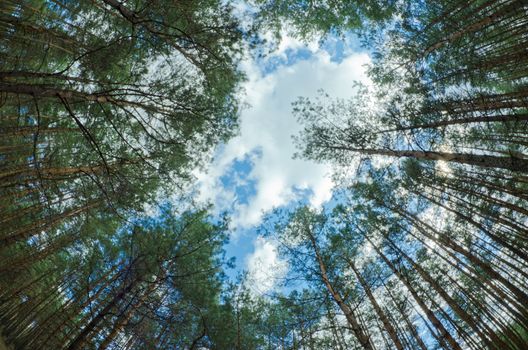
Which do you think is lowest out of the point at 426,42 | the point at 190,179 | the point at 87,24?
the point at 190,179

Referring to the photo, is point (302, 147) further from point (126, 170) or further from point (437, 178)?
point (126, 170)

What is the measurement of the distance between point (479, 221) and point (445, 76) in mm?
3889

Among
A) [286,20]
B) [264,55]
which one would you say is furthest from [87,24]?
[286,20]

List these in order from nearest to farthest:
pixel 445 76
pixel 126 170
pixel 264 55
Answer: pixel 264 55 → pixel 126 170 → pixel 445 76

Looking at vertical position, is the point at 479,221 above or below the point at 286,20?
below

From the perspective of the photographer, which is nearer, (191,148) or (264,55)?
(264,55)

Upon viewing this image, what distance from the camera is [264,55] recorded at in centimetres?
645

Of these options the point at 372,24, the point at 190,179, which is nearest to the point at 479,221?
the point at 372,24

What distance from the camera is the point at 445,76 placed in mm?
7430

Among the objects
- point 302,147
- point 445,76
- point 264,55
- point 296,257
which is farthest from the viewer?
point 302,147

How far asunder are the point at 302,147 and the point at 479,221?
577 cm

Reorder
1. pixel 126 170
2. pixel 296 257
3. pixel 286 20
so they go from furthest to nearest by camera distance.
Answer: pixel 286 20, pixel 296 257, pixel 126 170

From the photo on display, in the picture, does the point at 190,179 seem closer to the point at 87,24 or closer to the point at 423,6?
the point at 87,24

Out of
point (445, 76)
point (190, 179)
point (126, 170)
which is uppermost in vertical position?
point (445, 76)
